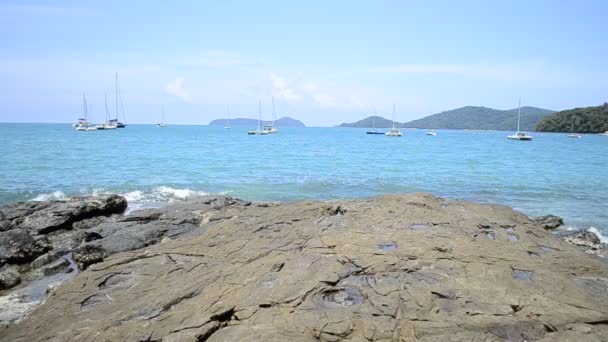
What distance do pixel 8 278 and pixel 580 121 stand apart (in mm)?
166944

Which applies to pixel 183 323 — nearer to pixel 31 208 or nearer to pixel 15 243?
pixel 15 243

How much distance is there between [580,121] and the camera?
476ft

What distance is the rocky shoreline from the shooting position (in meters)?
4.87

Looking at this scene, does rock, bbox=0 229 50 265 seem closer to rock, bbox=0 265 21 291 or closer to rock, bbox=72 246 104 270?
rock, bbox=0 265 21 291

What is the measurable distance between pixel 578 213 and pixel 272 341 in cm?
1817

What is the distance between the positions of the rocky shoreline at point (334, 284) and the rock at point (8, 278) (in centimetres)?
3

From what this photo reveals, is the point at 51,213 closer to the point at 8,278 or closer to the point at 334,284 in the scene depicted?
the point at 8,278

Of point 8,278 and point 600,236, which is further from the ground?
point 8,278

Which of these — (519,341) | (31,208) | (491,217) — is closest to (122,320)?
(519,341)

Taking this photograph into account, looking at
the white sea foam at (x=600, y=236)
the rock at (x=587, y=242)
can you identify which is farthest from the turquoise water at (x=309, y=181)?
the rock at (x=587, y=242)

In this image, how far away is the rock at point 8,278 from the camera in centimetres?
892

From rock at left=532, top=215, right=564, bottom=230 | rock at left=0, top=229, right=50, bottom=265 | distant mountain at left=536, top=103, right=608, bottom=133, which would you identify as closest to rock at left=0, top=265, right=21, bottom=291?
rock at left=0, top=229, right=50, bottom=265

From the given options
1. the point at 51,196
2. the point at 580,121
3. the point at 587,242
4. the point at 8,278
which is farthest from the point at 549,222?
the point at 580,121

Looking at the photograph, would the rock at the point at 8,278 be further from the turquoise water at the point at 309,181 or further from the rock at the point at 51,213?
the turquoise water at the point at 309,181
